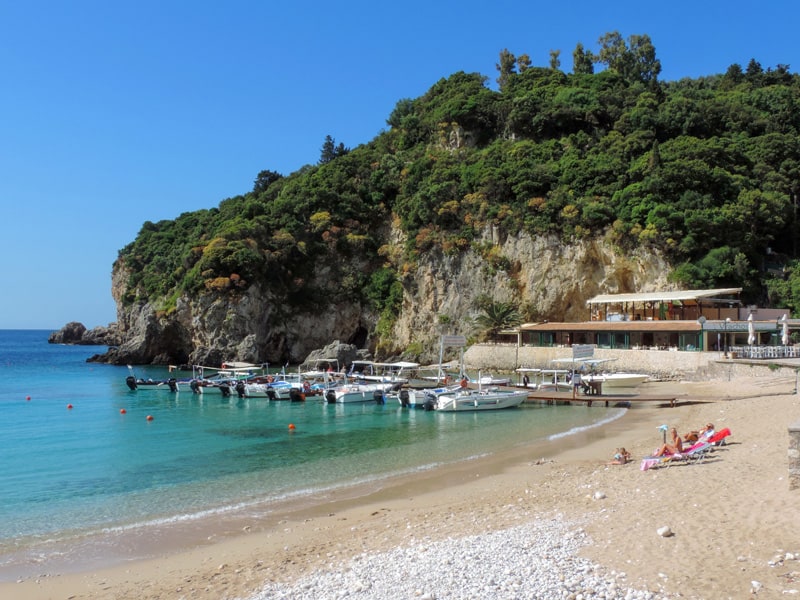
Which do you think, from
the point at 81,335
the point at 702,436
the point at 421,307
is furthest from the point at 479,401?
the point at 81,335

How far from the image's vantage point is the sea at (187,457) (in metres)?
13.4

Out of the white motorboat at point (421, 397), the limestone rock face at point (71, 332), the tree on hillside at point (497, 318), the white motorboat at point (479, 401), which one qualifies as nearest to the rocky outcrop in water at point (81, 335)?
the limestone rock face at point (71, 332)

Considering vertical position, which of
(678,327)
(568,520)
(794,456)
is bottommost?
(568,520)

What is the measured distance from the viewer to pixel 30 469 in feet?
67.5

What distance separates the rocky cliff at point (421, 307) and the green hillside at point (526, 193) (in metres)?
1.21

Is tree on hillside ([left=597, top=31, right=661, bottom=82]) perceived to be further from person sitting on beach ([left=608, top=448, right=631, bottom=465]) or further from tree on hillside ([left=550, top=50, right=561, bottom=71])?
person sitting on beach ([left=608, top=448, right=631, bottom=465])

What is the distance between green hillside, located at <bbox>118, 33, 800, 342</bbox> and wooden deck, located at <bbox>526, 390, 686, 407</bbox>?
2278 centimetres

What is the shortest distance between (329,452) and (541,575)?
1496cm

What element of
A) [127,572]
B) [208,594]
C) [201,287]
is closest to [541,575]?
[208,594]

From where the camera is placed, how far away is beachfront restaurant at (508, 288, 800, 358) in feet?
141

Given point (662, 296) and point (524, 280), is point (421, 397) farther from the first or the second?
point (524, 280)

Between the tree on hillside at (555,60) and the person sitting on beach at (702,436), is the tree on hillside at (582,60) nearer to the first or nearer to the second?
the tree on hillside at (555,60)

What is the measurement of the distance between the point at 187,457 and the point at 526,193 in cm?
4919

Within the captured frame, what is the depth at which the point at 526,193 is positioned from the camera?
6378 cm
